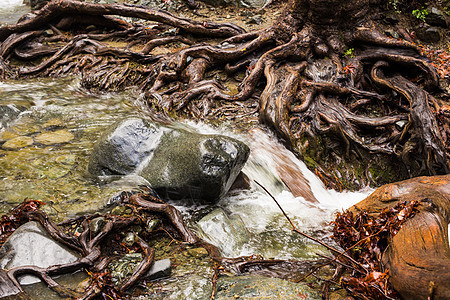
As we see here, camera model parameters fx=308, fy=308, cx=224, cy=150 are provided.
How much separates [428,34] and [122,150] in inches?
329

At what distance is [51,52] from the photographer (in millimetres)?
9016

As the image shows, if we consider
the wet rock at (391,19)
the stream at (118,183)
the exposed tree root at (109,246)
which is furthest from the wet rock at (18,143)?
the wet rock at (391,19)

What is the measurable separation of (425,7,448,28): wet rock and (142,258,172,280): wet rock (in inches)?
359

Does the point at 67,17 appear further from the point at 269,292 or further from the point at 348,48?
the point at 269,292

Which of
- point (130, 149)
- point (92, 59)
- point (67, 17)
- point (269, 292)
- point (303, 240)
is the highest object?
point (67, 17)

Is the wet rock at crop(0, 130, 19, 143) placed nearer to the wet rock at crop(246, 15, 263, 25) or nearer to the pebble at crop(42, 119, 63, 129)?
the pebble at crop(42, 119, 63, 129)

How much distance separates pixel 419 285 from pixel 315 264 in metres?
1.28

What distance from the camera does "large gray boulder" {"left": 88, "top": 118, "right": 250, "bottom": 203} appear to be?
164 inches

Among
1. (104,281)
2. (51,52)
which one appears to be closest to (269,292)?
(104,281)

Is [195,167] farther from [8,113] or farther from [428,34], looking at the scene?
[428,34]

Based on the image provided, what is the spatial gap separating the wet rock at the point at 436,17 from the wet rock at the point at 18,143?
9.76 meters

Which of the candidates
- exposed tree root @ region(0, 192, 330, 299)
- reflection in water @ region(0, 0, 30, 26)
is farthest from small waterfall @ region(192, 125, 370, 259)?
reflection in water @ region(0, 0, 30, 26)

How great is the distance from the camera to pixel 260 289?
2627 millimetres

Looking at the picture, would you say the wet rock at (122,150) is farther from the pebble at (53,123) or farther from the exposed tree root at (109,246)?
the pebble at (53,123)
